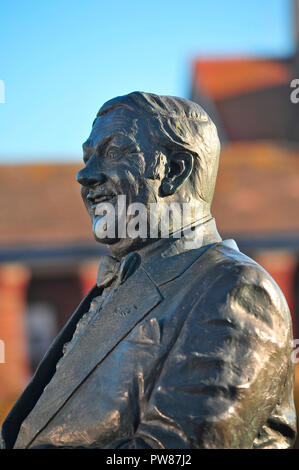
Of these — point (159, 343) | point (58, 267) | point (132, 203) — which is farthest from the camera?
point (58, 267)

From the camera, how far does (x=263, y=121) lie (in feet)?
92.3

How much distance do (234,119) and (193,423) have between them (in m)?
26.0

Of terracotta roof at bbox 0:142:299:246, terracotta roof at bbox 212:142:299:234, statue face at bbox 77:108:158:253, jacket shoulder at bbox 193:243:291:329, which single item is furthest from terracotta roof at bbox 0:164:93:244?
jacket shoulder at bbox 193:243:291:329

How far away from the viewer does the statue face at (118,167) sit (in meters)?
2.68

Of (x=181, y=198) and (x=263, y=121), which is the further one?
(x=263, y=121)

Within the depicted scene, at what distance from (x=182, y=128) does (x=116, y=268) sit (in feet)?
1.86

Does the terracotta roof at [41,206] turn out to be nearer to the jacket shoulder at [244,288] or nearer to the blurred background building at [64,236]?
the blurred background building at [64,236]

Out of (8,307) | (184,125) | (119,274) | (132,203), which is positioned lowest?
(8,307)

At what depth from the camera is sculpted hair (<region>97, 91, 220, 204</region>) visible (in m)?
2.68

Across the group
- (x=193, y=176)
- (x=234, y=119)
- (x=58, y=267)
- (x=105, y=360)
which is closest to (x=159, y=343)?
(x=105, y=360)

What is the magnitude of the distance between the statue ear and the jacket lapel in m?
0.32

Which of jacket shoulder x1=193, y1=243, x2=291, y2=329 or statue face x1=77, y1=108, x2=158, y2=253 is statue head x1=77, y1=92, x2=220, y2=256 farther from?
jacket shoulder x1=193, y1=243, x2=291, y2=329

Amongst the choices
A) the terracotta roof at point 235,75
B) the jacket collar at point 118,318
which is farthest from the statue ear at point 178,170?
the terracotta roof at point 235,75
